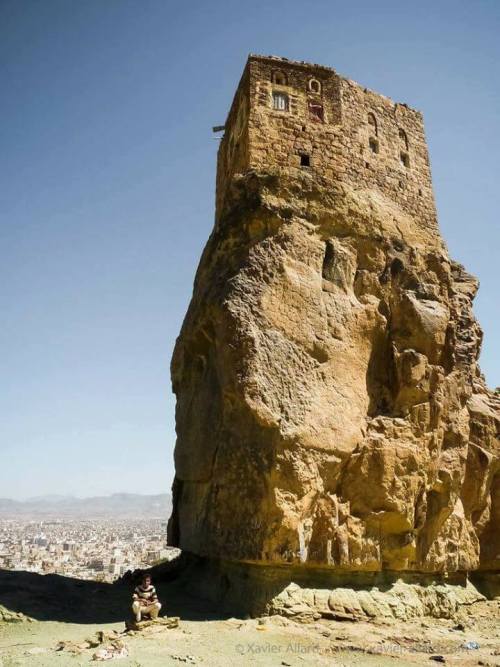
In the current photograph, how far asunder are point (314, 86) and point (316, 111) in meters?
0.99

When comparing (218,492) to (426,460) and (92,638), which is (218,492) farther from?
(426,460)

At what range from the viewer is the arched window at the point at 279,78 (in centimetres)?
1515

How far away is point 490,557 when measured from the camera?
14094 mm

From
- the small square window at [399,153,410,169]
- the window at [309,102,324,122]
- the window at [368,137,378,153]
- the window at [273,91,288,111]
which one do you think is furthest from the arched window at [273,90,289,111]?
the small square window at [399,153,410,169]

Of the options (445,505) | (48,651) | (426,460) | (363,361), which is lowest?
(48,651)

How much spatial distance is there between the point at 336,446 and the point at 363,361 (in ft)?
8.00

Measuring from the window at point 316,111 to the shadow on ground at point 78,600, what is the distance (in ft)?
43.1

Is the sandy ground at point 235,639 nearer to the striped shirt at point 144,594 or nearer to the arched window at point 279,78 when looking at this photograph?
the striped shirt at point 144,594

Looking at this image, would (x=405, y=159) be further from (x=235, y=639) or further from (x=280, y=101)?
(x=235, y=639)

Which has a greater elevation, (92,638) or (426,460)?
(426,460)

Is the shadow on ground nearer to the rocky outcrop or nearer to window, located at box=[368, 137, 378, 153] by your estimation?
the rocky outcrop

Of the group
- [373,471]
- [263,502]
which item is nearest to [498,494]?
[373,471]

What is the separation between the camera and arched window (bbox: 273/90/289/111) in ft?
48.4

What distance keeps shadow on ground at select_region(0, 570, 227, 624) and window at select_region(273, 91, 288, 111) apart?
13.1 m
